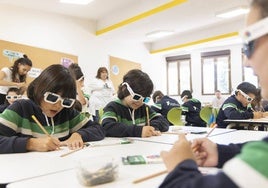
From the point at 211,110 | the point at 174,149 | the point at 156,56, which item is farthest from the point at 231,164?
the point at 156,56

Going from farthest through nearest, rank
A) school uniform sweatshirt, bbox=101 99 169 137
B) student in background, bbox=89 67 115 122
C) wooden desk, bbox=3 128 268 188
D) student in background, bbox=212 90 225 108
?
student in background, bbox=212 90 225 108 < student in background, bbox=89 67 115 122 < school uniform sweatshirt, bbox=101 99 169 137 < wooden desk, bbox=3 128 268 188

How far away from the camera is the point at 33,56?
195 inches

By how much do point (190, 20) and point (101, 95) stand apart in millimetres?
2518

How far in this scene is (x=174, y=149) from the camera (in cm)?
68

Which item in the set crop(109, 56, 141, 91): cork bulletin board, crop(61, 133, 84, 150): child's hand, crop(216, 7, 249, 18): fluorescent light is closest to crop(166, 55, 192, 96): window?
crop(109, 56, 141, 91): cork bulletin board

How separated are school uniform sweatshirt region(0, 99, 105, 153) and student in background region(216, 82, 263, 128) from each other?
6.95 ft

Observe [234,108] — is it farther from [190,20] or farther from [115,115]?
[190,20]

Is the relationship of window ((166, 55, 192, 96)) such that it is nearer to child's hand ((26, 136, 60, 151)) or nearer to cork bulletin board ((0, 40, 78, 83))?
cork bulletin board ((0, 40, 78, 83))

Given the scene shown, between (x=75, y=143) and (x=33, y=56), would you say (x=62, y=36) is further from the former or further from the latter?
(x=75, y=143)

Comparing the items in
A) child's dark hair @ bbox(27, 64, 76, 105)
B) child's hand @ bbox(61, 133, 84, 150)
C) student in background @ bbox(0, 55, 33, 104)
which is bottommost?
child's hand @ bbox(61, 133, 84, 150)

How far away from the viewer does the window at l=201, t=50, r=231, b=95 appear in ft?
27.7

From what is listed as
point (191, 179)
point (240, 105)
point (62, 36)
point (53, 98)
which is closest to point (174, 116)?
point (240, 105)

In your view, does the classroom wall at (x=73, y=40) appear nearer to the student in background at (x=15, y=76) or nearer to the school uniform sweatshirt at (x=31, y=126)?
the student in background at (x=15, y=76)

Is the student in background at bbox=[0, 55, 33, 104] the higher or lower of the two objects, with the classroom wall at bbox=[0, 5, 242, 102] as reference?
lower
